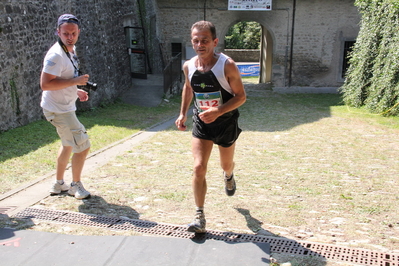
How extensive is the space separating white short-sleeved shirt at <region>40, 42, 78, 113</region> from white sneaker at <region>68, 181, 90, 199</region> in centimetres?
80

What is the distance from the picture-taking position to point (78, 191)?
4504mm

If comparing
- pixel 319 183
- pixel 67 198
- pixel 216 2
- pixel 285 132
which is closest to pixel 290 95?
pixel 216 2

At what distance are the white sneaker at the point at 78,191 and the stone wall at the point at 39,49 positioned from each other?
4.36 meters

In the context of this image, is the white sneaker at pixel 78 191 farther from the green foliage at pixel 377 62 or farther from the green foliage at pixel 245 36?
the green foliage at pixel 245 36

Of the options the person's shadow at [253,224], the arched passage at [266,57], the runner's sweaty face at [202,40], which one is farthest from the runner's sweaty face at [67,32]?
the arched passage at [266,57]

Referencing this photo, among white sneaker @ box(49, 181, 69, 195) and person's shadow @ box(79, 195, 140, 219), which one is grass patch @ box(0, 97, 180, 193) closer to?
white sneaker @ box(49, 181, 69, 195)

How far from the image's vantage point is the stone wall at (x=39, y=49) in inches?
331

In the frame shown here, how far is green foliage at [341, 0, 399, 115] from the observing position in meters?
11.4

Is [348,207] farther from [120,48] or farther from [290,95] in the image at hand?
[290,95]

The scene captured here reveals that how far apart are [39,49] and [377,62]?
909 cm

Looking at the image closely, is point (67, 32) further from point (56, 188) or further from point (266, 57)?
point (266, 57)

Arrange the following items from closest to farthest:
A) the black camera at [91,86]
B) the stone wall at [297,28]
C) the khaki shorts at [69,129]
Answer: the khaki shorts at [69,129]
the black camera at [91,86]
the stone wall at [297,28]

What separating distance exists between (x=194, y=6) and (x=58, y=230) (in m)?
16.7

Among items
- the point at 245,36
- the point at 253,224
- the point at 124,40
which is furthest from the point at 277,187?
the point at 245,36
